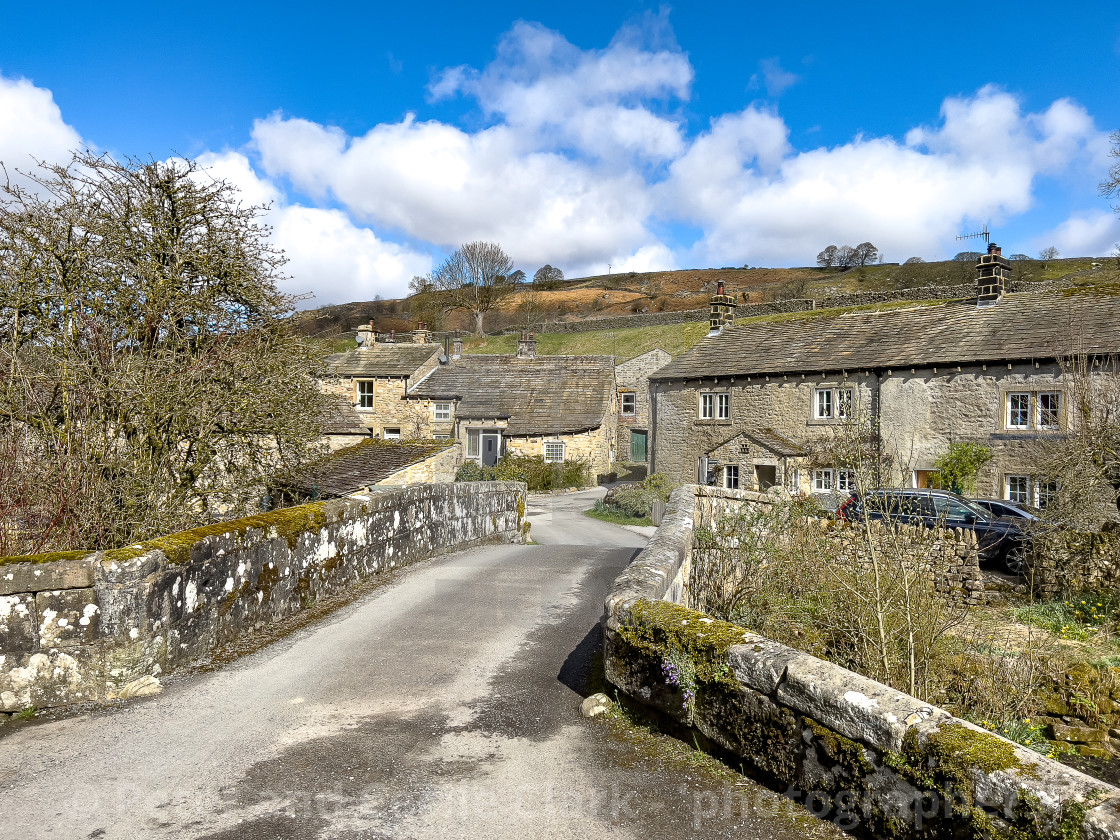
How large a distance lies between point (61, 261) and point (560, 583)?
718cm

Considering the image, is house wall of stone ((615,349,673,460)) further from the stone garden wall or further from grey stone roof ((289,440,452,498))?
the stone garden wall

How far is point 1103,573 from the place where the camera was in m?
11.7

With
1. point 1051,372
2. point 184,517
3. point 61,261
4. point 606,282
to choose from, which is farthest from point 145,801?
point 606,282

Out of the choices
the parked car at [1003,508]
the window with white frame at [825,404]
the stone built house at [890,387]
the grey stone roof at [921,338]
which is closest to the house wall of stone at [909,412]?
the stone built house at [890,387]

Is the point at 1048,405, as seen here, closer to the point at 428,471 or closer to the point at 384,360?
the point at 428,471

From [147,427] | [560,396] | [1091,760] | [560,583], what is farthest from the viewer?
[560,396]

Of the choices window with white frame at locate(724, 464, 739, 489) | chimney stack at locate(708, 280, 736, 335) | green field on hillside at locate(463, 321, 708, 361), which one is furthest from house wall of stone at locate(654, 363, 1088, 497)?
green field on hillside at locate(463, 321, 708, 361)

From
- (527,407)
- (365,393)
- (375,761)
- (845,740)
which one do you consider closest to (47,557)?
(375,761)

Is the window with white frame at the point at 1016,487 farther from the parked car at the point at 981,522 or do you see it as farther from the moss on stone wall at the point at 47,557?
the moss on stone wall at the point at 47,557

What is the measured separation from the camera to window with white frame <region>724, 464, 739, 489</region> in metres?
28.3

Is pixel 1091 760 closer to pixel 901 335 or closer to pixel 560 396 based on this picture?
pixel 901 335

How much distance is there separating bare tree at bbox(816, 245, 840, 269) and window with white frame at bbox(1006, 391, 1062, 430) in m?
75.0

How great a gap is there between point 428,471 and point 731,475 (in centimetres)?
1372

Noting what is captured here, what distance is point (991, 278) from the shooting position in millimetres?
26281
